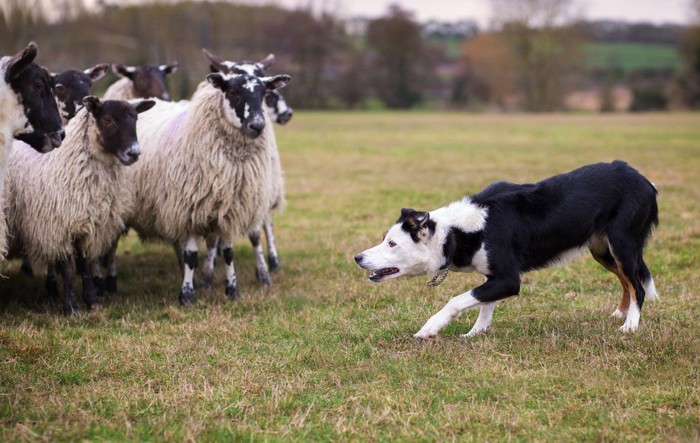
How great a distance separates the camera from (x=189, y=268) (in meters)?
8.59

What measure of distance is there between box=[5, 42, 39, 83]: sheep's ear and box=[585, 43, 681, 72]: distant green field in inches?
3243

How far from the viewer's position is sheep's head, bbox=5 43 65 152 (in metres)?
5.96

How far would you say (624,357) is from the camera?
5957 mm

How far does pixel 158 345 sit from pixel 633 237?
13.5ft

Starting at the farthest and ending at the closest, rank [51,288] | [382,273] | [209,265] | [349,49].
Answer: [349,49] < [209,265] < [51,288] < [382,273]

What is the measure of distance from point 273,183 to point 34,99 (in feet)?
13.4

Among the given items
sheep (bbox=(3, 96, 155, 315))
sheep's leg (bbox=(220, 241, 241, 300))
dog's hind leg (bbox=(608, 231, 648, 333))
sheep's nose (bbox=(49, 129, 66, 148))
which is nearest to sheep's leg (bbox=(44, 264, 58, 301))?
sheep (bbox=(3, 96, 155, 315))

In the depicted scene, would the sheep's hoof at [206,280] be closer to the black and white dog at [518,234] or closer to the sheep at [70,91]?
the sheep at [70,91]


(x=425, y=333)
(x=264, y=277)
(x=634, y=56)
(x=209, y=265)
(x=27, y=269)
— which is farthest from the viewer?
(x=634, y=56)

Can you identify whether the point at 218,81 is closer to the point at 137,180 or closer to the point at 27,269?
the point at 137,180

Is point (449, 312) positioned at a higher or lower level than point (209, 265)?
higher

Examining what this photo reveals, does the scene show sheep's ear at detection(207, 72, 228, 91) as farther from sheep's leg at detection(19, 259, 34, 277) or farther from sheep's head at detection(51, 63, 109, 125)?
sheep's leg at detection(19, 259, 34, 277)

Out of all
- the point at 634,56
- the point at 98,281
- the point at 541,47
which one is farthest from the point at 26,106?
the point at 634,56

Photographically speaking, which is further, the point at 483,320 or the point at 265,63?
the point at 265,63
